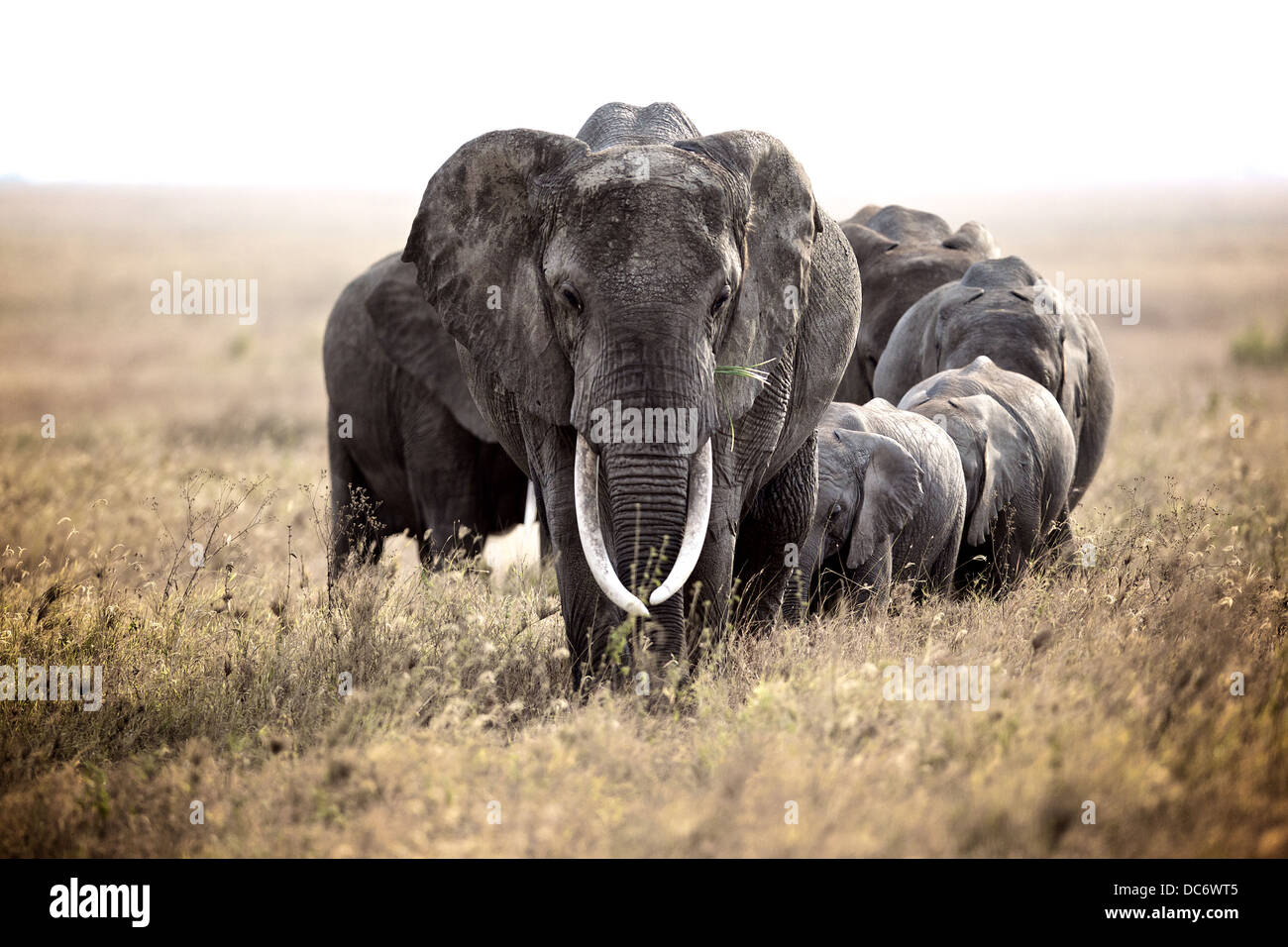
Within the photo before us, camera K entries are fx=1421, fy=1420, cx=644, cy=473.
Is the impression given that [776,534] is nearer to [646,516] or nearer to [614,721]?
[646,516]

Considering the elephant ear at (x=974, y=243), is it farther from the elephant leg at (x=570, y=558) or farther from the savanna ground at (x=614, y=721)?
the elephant leg at (x=570, y=558)

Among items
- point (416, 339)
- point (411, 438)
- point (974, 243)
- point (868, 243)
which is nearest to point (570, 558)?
point (416, 339)

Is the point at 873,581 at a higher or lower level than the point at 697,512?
lower

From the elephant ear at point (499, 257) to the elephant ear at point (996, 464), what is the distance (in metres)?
3.63

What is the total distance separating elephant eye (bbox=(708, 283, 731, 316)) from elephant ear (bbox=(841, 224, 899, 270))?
6.95 metres

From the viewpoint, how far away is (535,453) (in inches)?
232

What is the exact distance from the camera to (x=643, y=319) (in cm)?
505

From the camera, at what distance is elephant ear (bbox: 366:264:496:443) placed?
30.6ft

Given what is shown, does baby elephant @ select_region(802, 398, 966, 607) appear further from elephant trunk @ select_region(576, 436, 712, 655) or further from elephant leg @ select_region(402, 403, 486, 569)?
elephant leg @ select_region(402, 403, 486, 569)

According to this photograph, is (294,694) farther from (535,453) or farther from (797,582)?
(797,582)

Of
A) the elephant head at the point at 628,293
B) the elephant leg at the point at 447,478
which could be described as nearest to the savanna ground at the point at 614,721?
the elephant leg at the point at 447,478

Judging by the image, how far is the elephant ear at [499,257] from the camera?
556 cm

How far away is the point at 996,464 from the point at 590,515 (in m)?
3.90

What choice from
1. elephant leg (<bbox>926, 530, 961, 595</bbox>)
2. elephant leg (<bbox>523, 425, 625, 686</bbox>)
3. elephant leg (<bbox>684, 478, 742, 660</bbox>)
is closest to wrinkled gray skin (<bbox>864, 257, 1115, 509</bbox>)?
elephant leg (<bbox>926, 530, 961, 595</bbox>)
